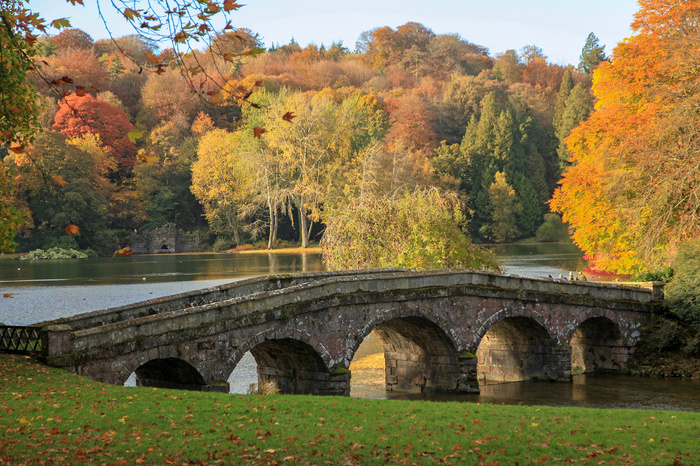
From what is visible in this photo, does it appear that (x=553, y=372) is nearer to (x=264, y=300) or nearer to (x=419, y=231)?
(x=419, y=231)

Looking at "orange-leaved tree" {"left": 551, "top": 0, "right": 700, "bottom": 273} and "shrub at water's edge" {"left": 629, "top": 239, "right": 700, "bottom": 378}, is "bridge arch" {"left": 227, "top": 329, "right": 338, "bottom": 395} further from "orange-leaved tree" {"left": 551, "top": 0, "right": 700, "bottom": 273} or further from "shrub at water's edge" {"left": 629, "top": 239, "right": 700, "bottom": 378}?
"orange-leaved tree" {"left": 551, "top": 0, "right": 700, "bottom": 273}

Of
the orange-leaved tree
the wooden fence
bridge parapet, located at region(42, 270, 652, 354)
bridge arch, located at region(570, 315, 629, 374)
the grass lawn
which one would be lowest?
bridge arch, located at region(570, 315, 629, 374)

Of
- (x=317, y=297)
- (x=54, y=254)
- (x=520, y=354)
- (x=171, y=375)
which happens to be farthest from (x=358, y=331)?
(x=54, y=254)

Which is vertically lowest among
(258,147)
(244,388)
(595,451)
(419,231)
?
(244,388)

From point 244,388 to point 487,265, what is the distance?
12.3 metres

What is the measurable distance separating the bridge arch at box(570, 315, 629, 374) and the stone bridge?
0.04 m

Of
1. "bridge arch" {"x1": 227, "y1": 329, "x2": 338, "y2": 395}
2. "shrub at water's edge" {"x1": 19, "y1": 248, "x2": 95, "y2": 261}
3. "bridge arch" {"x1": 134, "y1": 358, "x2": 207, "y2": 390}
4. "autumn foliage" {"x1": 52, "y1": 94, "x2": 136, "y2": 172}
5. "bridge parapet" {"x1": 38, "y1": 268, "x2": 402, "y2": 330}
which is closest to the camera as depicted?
"bridge parapet" {"x1": 38, "y1": 268, "x2": 402, "y2": 330}

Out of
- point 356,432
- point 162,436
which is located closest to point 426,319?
point 356,432

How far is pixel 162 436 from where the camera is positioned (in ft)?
32.7

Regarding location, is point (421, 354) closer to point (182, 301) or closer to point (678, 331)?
point (182, 301)

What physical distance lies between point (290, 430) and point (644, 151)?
2135cm

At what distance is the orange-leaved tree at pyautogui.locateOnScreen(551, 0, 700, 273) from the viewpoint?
85.7 feet

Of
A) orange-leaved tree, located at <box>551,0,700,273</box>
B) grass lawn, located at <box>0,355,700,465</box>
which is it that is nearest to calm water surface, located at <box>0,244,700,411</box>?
orange-leaved tree, located at <box>551,0,700,273</box>

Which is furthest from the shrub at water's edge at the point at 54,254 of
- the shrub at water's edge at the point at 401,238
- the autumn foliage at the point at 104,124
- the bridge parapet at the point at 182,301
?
the bridge parapet at the point at 182,301
